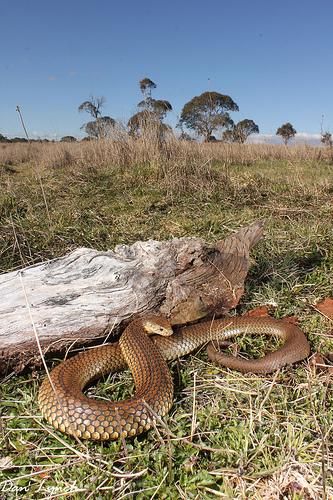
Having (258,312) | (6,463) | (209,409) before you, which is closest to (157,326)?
(209,409)

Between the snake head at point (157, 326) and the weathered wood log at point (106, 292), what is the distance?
0.11 metres

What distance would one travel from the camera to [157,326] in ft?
9.17

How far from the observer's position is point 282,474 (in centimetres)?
182

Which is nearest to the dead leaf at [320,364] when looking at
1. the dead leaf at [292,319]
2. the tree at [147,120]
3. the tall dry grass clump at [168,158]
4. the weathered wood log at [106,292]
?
the dead leaf at [292,319]

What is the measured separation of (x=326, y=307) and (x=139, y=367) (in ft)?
5.38

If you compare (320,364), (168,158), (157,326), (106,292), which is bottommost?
(320,364)

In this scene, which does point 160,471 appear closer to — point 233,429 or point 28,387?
point 233,429

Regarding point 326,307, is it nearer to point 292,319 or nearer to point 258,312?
point 292,319

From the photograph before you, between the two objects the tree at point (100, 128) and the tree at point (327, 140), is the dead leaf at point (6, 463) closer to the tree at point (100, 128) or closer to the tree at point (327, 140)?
the tree at point (100, 128)

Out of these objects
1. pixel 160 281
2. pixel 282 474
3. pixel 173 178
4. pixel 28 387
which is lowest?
pixel 282 474

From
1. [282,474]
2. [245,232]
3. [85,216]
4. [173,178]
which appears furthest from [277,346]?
[173,178]

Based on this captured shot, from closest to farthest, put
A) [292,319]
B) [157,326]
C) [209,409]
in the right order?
[209,409]
[157,326]
[292,319]

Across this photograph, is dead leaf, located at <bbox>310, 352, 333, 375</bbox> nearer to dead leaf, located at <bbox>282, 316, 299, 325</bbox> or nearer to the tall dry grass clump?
dead leaf, located at <bbox>282, 316, 299, 325</bbox>

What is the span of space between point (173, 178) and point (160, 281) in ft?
14.9
